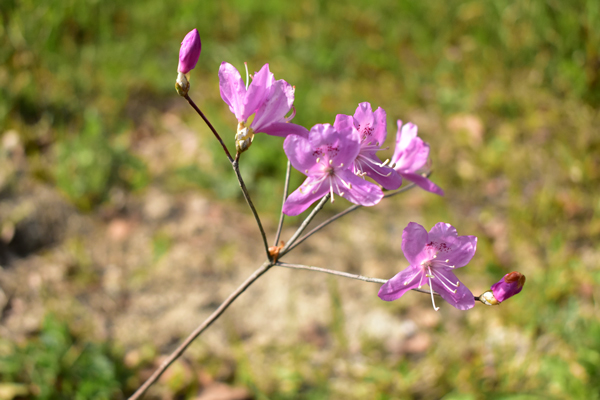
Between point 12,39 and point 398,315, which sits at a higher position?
point 12,39

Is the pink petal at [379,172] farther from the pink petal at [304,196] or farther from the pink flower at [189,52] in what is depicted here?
the pink flower at [189,52]

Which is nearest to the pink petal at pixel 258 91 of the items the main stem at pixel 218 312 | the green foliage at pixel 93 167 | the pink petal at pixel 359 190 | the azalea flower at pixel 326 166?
the azalea flower at pixel 326 166

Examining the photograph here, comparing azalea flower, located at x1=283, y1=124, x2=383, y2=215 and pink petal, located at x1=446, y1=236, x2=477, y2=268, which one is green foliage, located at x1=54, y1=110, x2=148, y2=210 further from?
pink petal, located at x1=446, y1=236, x2=477, y2=268

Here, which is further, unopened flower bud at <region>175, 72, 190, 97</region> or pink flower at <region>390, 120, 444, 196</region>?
pink flower at <region>390, 120, 444, 196</region>

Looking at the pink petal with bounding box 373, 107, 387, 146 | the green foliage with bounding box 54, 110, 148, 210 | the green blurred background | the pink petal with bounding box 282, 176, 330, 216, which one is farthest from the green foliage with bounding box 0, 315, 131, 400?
the pink petal with bounding box 373, 107, 387, 146

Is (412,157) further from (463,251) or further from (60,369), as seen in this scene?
(60,369)

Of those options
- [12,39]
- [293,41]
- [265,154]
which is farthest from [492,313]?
[12,39]

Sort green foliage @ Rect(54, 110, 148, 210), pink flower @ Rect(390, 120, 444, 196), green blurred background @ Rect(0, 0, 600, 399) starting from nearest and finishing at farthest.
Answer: pink flower @ Rect(390, 120, 444, 196), green blurred background @ Rect(0, 0, 600, 399), green foliage @ Rect(54, 110, 148, 210)

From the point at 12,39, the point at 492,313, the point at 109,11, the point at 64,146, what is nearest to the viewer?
the point at 492,313

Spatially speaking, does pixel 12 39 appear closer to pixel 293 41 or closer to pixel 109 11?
pixel 109 11
